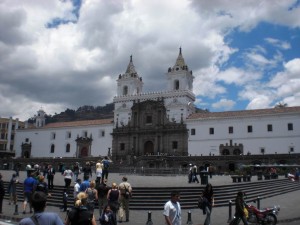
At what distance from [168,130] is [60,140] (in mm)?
24125

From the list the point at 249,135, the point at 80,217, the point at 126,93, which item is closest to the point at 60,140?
the point at 126,93

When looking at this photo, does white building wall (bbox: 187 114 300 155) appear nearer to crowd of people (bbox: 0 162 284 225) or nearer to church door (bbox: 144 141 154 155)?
church door (bbox: 144 141 154 155)

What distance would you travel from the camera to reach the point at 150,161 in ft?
180

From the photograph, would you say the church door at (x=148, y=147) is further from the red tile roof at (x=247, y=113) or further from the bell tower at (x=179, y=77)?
the bell tower at (x=179, y=77)

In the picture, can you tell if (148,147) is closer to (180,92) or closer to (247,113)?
(180,92)

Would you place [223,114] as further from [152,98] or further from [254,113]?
[152,98]

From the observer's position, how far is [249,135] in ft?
181

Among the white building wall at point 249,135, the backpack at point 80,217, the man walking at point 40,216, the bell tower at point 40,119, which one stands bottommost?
the backpack at point 80,217

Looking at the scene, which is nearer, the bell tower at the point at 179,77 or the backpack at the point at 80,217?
the backpack at the point at 80,217

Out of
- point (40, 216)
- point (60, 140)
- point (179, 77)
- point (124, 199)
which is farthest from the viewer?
point (60, 140)

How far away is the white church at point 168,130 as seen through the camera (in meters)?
54.2

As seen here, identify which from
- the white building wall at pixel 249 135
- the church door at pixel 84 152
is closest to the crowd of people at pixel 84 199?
the white building wall at pixel 249 135

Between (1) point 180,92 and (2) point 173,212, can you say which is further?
(1) point 180,92

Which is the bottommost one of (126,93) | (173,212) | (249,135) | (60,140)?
(173,212)
